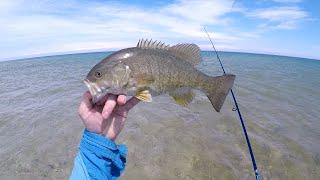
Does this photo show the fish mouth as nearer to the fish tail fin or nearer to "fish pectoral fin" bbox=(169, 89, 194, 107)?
"fish pectoral fin" bbox=(169, 89, 194, 107)

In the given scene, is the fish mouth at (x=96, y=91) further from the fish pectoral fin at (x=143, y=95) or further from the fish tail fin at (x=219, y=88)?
the fish tail fin at (x=219, y=88)

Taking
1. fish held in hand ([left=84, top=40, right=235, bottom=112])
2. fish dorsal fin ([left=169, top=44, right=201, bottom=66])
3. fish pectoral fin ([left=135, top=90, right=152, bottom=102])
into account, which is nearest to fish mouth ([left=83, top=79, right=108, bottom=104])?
fish held in hand ([left=84, top=40, right=235, bottom=112])

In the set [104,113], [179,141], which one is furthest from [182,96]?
[179,141]

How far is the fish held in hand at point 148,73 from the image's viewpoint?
3.05 meters

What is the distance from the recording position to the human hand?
298 cm

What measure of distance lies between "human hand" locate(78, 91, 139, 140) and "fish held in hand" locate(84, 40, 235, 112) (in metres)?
0.10

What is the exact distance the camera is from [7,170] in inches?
348

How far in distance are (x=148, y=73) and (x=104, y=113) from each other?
60cm

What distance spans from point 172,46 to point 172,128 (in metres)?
8.68

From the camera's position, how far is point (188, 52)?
3.63m

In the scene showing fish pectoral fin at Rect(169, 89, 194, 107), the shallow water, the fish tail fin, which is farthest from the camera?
the shallow water

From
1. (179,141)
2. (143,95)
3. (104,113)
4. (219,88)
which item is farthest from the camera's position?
(179,141)

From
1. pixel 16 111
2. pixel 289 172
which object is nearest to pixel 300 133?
pixel 289 172

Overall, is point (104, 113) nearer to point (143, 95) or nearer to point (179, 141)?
point (143, 95)
